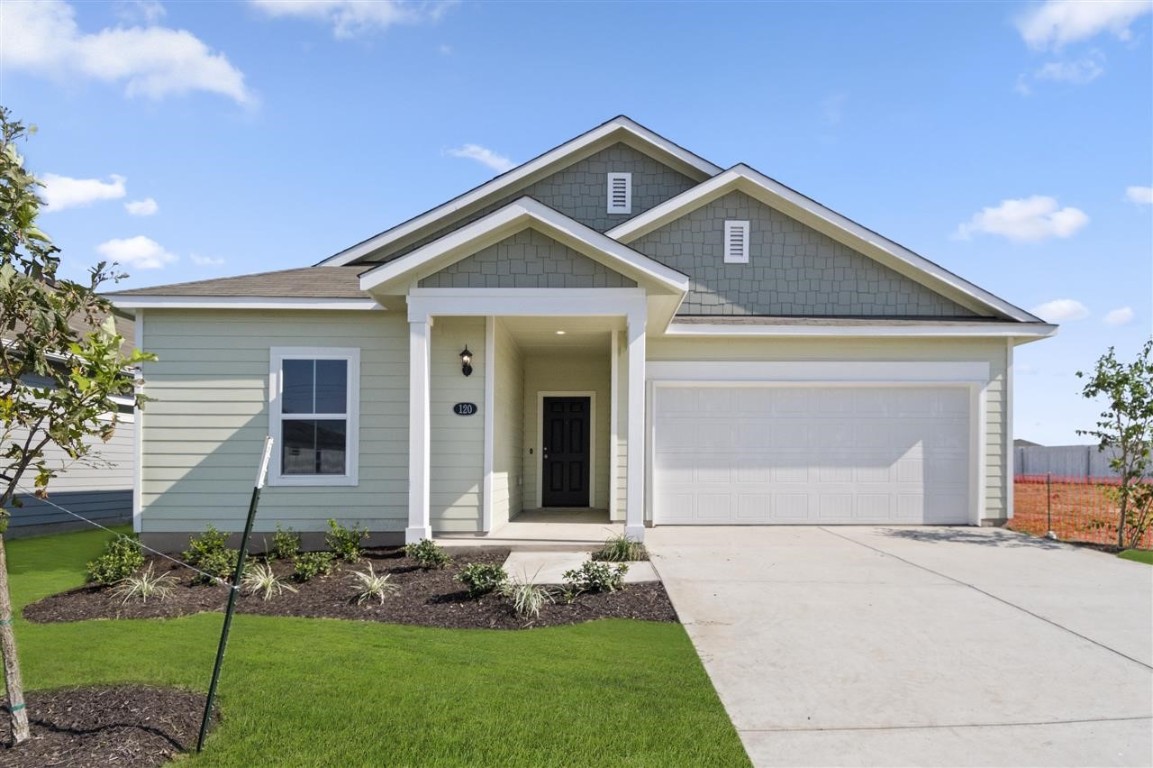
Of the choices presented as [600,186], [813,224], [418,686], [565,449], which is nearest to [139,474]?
[565,449]

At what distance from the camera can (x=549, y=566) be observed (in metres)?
8.39

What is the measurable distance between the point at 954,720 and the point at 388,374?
7.64m

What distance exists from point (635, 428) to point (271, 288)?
5289mm

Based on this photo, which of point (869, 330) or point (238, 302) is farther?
point (869, 330)

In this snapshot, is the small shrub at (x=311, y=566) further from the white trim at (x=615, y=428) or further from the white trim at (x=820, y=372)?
the white trim at (x=820, y=372)

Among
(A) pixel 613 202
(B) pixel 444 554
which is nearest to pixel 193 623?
(B) pixel 444 554

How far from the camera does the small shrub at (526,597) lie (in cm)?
645

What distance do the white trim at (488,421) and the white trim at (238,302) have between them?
1.44 m

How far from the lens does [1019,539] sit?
1070 centimetres

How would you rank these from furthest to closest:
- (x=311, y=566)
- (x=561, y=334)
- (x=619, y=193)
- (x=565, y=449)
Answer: (x=565, y=449) < (x=619, y=193) < (x=561, y=334) < (x=311, y=566)

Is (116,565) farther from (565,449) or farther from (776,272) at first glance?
(776,272)

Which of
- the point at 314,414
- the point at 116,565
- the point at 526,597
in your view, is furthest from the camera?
the point at 314,414

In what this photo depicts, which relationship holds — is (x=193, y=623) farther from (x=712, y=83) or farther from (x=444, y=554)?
(x=712, y=83)

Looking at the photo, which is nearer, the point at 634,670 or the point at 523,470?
the point at 634,670
